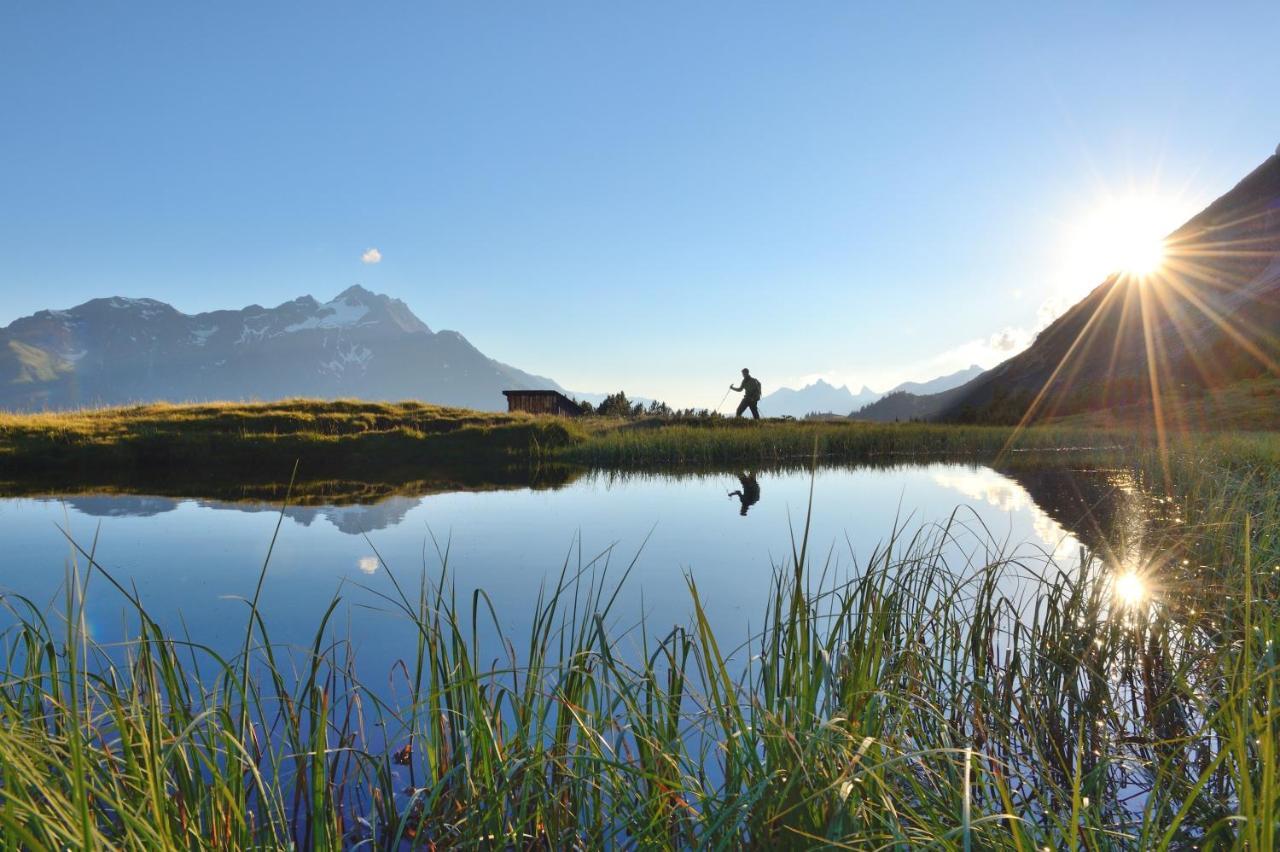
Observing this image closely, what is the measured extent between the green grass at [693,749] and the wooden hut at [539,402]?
99.9 ft

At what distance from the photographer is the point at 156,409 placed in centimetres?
2592

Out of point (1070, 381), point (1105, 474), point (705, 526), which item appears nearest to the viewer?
point (705, 526)

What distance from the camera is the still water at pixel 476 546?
18.3 feet

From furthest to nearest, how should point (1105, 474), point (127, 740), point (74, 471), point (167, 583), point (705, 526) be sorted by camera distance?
1. point (74, 471)
2. point (1105, 474)
3. point (705, 526)
4. point (167, 583)
5. point (127, 740)

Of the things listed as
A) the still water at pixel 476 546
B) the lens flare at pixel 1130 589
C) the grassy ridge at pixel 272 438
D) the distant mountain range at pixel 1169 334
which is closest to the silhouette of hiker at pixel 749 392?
the grassy ridge at pixel 272 438

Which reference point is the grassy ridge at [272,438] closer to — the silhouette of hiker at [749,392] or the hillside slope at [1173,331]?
the silhouette of hiker at [749,392]

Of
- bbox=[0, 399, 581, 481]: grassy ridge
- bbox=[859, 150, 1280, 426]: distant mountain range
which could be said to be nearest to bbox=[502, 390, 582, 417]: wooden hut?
bbox=[0, 399, 581, 481]: grassy ridge

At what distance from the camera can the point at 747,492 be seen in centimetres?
1471

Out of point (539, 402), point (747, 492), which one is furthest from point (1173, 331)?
point (747, 492)

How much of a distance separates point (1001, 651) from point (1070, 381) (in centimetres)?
8215

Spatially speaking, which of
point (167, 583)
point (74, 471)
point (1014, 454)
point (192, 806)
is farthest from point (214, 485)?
point (1014, 454)

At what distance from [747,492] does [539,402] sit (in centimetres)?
2192

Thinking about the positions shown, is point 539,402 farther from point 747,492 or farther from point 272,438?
point 747,492

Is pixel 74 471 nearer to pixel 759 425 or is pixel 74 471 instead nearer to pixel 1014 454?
pixel 759 425
